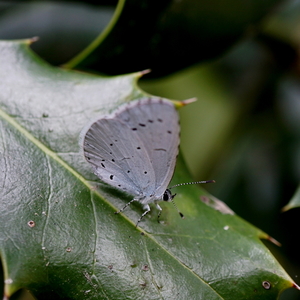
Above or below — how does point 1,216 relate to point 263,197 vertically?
above

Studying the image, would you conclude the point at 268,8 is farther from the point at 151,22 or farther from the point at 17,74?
the point at 17,74

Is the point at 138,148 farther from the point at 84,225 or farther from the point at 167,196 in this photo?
the point at 84,225

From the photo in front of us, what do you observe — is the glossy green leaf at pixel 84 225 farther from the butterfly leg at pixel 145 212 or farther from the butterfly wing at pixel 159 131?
the butterfly wing at pixel 159 131

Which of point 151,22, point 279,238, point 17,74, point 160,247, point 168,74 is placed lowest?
point 279,238

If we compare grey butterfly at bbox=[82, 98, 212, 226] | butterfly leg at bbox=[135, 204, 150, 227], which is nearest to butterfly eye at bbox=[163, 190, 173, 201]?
grey butterfly at bbox=[82, 98, 212, 226]

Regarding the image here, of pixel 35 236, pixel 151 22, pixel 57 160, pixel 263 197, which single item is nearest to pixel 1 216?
pixel 35 236

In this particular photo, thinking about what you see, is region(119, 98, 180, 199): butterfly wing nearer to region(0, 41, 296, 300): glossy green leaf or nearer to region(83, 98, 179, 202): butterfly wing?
region(83, 98, 179, 202): butterfly wing

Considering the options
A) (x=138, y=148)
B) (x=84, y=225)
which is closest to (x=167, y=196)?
(x=138, y=148)
